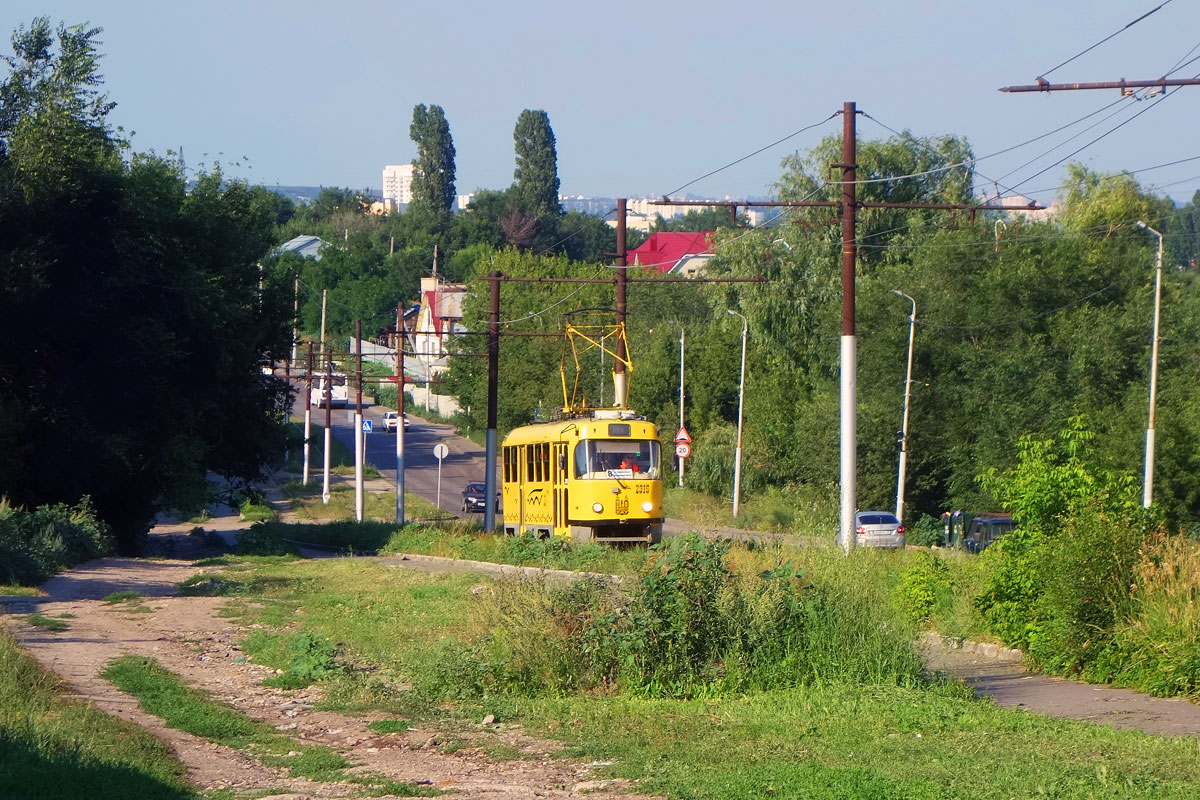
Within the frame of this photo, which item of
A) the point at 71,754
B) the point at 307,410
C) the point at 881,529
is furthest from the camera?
the point at 307,410

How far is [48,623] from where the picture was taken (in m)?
15.2

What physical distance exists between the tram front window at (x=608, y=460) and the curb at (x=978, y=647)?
1160 cm

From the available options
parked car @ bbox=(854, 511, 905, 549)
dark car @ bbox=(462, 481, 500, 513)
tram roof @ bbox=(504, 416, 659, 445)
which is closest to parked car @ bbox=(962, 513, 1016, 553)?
parked car @ bbox=(854, 511, 905, 549)

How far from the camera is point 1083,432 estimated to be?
15.2 m

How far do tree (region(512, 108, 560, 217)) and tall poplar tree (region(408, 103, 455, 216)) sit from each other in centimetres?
1171

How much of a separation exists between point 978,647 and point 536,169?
119 metres

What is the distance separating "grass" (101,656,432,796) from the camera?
851cm

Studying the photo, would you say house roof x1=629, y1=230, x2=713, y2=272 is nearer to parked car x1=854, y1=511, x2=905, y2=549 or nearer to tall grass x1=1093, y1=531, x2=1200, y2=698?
parked car x1=854, y1=511, x2=905, y2=549

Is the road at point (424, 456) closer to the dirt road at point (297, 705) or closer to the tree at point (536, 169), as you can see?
the tree at point (536, 169)

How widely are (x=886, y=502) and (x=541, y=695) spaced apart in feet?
130

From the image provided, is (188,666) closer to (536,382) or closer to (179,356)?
(179,356)

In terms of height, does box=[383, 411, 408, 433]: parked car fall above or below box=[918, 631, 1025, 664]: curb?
above

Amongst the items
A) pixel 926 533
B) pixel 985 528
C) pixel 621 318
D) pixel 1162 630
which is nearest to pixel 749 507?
pixel 926 533

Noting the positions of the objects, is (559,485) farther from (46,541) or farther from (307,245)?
(307,245)
